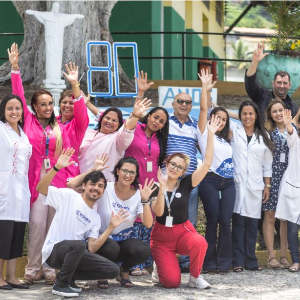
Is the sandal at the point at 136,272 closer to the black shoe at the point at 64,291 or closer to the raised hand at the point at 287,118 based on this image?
the black shoe at the point at 64,291

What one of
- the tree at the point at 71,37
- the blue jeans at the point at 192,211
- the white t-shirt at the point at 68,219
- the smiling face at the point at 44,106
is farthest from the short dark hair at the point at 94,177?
the tree at the point at 71,37

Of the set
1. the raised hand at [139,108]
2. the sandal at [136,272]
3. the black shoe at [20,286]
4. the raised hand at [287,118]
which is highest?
the raised hand at [287,118]

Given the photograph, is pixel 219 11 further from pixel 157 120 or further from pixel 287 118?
pixel 157 120

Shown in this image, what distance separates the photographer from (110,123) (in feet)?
22.3

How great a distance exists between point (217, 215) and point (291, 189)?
86cm

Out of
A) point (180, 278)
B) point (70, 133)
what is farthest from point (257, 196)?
point (70, 133)

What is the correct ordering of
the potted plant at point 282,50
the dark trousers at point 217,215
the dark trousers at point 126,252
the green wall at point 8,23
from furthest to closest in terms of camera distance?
the green wall at point 8,23 < the potted plant at point 282,50 < the dark trousers at point 217,215 < the dark trousers at point 126,252

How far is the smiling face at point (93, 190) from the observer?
6.11 m

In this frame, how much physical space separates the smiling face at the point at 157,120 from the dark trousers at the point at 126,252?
1.20m

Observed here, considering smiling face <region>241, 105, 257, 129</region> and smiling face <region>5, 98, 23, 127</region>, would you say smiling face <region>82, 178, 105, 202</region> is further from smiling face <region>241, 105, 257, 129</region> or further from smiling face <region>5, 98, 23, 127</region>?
smiling face <region>241, 105, 257, 129</region>

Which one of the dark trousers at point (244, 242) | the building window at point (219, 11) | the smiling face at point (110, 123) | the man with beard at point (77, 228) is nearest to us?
A: the man with beard at point (77, 228)

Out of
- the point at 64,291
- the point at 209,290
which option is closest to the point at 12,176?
the point at 64,291

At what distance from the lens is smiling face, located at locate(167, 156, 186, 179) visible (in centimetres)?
640

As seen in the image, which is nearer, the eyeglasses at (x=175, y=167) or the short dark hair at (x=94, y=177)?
the short dark hair at (x=94, y=177)
